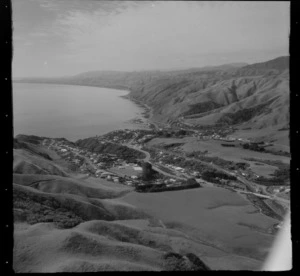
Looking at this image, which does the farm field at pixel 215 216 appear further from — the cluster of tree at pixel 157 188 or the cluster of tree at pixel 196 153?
the cluster of tree at pixel 196 153

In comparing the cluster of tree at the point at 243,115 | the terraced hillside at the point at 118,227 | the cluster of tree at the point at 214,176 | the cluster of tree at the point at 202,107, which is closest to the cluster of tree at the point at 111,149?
the terraced hillside at the point at 118,227

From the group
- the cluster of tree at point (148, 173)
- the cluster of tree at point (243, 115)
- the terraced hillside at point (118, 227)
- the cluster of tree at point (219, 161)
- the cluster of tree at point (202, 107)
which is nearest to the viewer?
the terraced hillside at point (118, 227)

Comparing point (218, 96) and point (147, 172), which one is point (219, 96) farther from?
point (147, 172)

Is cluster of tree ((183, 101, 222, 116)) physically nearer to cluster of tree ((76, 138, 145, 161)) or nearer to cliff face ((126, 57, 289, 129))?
cliff face ((126, 57, 289, 129))

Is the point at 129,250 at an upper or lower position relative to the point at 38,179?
lower

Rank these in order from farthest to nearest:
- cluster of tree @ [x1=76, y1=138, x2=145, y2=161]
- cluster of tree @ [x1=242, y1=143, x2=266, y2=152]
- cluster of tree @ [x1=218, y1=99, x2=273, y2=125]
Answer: cluster of tree @ [x1=218, y1=99, x2=273, y2=125], cluster of tree @ [x1=242, y1=143, x2=266, y2=152], cluster of tree @ [x1=76, y1=138, x2=145, y2=161]

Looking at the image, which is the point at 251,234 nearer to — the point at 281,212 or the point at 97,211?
the point at 281,212

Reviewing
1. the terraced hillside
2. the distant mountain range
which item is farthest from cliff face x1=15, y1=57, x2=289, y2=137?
the terraced hillside

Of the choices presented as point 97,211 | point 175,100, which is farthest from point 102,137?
point 175,100
